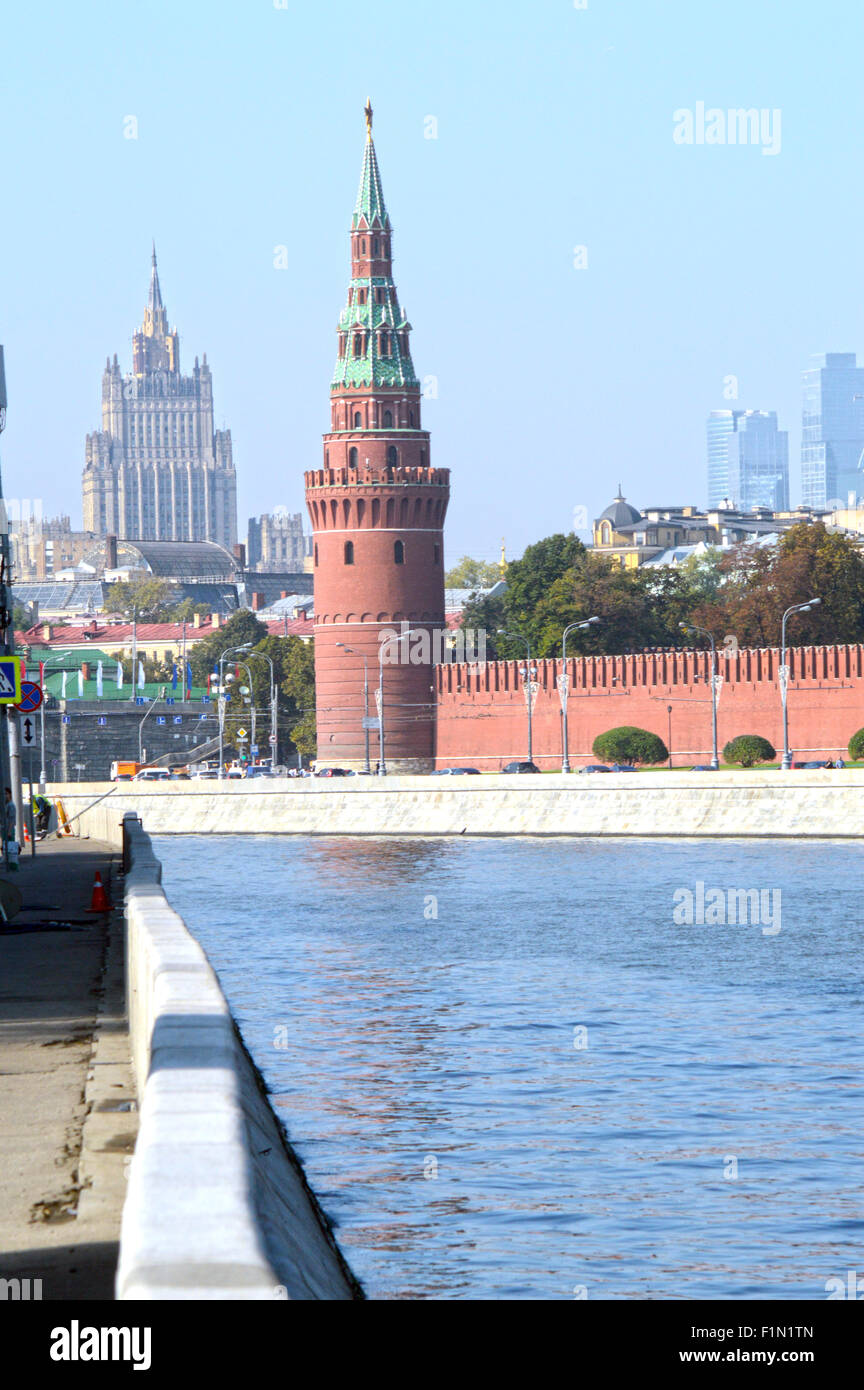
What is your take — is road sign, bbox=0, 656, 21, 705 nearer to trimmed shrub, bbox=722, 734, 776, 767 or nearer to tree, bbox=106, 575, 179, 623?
trimmed shrub, bbox=722, 734, 776, 767

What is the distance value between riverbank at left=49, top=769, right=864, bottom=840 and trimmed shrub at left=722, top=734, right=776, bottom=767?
1055cm

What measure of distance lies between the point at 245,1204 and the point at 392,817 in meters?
54.7

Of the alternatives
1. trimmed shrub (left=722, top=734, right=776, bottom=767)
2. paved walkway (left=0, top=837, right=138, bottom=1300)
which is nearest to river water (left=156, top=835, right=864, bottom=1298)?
paved walkway (left=0, top=837, right=138, bottom=1300)

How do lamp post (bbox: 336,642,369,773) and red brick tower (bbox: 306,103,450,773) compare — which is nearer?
lamp post (bbox: 336,642,369,773)

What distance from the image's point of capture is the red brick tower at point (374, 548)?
293 ft

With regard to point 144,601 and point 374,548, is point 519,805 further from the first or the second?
point 144,601

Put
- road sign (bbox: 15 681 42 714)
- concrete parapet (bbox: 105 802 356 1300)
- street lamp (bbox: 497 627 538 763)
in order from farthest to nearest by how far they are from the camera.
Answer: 1. street lamp (bbox: 497 627 538 763)
2. road sign (bbox: 15 681 42 714)
3. concrete parapet (bbox: 105 802 356 1300)

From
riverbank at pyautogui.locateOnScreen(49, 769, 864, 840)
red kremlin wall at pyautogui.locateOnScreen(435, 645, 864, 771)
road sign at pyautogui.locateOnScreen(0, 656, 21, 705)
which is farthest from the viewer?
red kremlin wall at pyautogui.locateOnScreen(435, 645, 864, 771)

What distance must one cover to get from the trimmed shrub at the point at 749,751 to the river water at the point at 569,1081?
35.8 metres

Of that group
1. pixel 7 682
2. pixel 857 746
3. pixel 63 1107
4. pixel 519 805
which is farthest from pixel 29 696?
pixel 857 746

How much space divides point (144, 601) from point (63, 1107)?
185289 millimetres

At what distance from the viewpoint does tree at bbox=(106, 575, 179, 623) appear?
191 metres

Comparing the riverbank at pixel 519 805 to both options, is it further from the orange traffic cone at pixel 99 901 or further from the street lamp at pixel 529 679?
the orange traffic cone at pixel 99 901

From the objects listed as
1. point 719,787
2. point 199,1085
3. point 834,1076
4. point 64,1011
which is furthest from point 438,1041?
point 719,787
